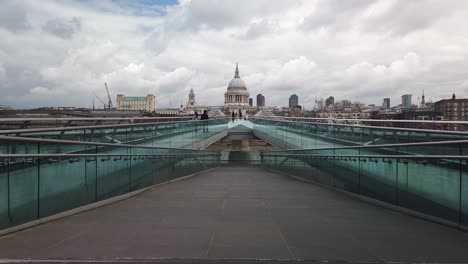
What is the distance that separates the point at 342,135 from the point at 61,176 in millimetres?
9856

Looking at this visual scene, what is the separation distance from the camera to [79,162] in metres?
7.52

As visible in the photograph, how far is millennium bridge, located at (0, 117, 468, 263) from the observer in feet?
16.3

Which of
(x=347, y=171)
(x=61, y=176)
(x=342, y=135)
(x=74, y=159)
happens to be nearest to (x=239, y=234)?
(x=61, y=176)

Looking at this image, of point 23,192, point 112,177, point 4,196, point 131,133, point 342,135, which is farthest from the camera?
point 342,135

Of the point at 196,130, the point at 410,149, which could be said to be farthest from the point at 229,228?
the point at 196,130

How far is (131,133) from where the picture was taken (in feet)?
38.2

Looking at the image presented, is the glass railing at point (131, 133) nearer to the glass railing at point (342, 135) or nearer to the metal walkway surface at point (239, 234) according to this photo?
the metal walkway surface at point (239, 234)

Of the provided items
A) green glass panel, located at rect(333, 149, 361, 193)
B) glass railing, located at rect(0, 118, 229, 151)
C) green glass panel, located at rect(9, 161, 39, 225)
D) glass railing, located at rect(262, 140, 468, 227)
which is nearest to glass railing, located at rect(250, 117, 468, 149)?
glass railing, located at rect(262, 140, 468, 227)

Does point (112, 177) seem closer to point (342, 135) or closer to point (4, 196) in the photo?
point (4, 196)

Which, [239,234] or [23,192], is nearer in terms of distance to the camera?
[239,234]

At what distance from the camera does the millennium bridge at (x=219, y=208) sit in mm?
4977

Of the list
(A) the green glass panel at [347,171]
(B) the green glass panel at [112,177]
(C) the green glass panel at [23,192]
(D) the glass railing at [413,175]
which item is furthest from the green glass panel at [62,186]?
A: (A) the green glass panel at [347,171]

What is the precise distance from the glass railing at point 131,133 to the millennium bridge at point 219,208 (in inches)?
1.5

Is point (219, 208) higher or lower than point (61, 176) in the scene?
lower
